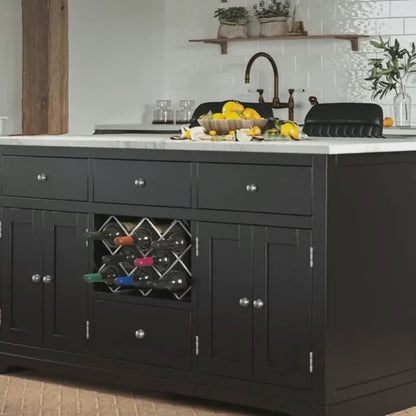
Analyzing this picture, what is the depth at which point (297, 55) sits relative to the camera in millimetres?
7629

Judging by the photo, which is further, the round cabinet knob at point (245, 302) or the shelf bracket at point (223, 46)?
the shelf bracket at point (223, 46)

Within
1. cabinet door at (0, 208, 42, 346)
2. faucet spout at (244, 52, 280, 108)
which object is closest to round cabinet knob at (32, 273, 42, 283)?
cabinet door at (0, 208, 42, 346)

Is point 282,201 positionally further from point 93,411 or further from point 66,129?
point 66,129

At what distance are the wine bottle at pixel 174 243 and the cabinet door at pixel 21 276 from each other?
642 mm

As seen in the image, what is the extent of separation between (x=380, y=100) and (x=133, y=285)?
3.32 meters

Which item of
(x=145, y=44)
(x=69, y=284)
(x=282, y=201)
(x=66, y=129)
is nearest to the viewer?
(x=282, y=201)

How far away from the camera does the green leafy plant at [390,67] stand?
7.04 metres

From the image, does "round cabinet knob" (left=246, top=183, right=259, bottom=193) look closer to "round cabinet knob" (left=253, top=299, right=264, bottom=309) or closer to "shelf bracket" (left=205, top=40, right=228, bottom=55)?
"round cabinet knob" (left=253, top=299, right=264, bottom=309)

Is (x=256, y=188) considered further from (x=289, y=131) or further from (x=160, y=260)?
(x=160, y=260)

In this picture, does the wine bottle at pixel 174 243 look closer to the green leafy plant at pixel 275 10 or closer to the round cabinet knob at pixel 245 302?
the round cabinet knob at pixel 245 302

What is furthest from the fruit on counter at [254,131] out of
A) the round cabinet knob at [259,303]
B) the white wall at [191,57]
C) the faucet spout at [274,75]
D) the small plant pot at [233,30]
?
the small plant pot at [233,30]

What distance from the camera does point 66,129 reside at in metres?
7.29

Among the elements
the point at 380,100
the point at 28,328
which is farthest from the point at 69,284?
the point at 380,100

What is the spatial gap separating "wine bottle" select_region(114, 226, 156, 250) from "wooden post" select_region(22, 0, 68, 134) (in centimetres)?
292
